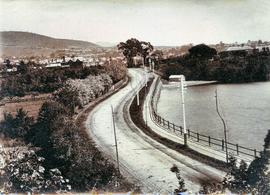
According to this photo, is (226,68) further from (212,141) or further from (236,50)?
(212,141)

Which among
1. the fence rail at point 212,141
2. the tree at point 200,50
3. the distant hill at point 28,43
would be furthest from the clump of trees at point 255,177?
the tree at point 200,50

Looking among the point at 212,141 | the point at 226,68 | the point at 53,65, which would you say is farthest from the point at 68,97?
the point at 226,68

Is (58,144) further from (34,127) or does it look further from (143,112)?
(143,112)

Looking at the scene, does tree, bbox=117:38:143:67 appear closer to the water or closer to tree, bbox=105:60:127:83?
tree, bbox=105:60:127:83

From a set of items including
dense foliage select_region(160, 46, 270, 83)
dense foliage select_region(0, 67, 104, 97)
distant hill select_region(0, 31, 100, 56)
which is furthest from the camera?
dense foliage select_region(160, 46, 270, 83)

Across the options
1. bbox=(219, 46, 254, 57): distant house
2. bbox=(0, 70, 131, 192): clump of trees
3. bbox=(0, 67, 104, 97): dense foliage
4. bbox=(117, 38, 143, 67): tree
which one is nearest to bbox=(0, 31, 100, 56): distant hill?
bbox=(0, 67, 104, 97): dense foliage

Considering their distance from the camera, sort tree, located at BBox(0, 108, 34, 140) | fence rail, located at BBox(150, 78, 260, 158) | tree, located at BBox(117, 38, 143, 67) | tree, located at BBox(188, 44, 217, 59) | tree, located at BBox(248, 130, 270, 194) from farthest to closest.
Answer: tree, located at BBox(188, 44, 217, 59) → fence rail, located at BBox(150, 78, 260, 158) → tree, located at BBox(117, 38, 143, 67) → tree, located at BBox(0, 108, 34, 140) → tree, located at BBox(248, 130, 270, 194)

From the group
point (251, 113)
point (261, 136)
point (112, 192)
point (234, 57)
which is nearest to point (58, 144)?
point (112, 192)
